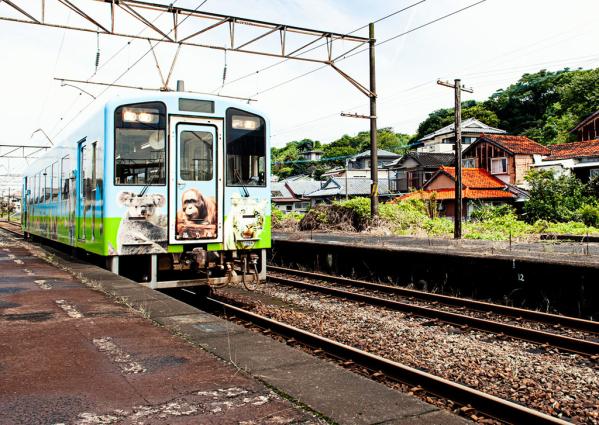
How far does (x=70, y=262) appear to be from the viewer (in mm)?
10953

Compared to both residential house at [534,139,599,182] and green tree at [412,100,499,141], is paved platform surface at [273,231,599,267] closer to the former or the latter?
residential house at [534,139,599,182]

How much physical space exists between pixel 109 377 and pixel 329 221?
19206mm

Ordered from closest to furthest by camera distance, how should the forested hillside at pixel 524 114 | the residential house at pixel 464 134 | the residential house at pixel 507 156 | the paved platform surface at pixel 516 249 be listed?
1. the paved platform surface at pixel 516 249
2. the residential house at pixel 507 156
3. the forested hillside at pixel 524 114
4. the residential house at pixel 464 134

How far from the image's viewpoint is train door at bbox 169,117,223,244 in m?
7.86

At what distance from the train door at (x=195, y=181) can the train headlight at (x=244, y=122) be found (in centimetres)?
26

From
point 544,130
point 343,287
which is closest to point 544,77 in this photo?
point 544,130

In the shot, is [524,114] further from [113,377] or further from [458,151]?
[113,377]

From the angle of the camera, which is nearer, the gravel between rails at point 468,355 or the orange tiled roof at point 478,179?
the gravel between rails at point 468,355

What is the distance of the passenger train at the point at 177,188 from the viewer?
7609 mm

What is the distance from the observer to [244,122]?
8320mm

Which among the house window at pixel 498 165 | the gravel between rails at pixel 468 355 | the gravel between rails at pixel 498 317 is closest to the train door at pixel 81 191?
the gravel between rails at pixel 468 355

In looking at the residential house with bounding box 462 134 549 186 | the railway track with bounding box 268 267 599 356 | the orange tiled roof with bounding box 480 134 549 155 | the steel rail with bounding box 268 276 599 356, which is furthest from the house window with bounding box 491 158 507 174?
the steel rail with bounding box 268 276 599 356

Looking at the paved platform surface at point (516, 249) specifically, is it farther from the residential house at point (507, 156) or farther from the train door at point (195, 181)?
the residential house at point (507, 156)

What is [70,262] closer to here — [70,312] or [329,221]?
[70,312]
